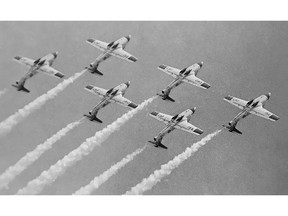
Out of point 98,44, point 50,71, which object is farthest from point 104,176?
point 98,44

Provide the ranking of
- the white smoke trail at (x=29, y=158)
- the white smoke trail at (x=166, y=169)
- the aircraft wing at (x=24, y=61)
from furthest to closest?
the aircraft wing at (x=24, y=61), the white smoke trail at (x=166, y=169), the white smoke trail at (x=29, y=158)

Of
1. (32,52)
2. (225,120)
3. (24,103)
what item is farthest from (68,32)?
(225,120)

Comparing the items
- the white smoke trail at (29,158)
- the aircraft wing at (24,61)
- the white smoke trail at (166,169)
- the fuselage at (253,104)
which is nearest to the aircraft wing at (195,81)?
the fuselage at (253,104)

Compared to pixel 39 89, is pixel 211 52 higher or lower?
higher

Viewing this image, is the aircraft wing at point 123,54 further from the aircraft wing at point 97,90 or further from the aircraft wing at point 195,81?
the aircraft wing at point 195,81

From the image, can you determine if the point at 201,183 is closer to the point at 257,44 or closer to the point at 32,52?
the point at 257,44

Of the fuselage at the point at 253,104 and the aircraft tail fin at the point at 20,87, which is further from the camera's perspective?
the fuselage at the point at 253,104

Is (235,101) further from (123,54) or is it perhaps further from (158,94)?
(123,54)
